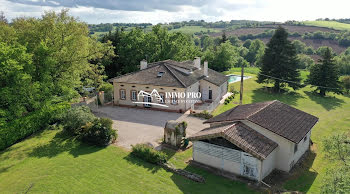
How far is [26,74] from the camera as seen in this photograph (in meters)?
23.3

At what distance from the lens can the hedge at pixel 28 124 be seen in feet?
75.3

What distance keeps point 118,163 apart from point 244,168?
917 centimetres

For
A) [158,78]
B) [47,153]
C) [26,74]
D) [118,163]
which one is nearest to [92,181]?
[118,163]

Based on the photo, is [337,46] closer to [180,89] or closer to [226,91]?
[226,91]

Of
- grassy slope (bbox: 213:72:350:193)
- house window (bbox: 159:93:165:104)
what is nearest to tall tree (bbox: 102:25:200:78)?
grassy slope (bbox: 213:72:350:193)

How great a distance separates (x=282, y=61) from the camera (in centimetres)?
4691

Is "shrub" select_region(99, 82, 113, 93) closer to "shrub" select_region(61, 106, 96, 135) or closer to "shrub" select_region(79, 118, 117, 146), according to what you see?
"shrub" select_region(61, 106, 96, 135)

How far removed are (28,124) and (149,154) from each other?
12867 mm

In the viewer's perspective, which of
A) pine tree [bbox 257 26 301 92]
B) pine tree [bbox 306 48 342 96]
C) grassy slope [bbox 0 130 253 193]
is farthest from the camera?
pine tree [bbox 257 26 301 92]

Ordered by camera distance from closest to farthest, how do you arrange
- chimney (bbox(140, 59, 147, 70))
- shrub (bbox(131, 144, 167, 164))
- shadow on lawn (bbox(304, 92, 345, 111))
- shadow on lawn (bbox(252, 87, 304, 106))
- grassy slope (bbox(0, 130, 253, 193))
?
grassy slope (bbox(0, 130, 253, 193))
shrub (bbox(131, 144, 167, 164))
chimney (bbox(140, 59, 147, 70))
shadow on lawn (bbox(304, 92, 345, 111))
shadow on lawn (bbox(252, 87, 304, 106))

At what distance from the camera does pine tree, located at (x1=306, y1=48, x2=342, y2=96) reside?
46.9 metres

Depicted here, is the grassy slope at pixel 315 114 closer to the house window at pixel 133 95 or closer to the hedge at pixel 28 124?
the house window at pixel 133 95

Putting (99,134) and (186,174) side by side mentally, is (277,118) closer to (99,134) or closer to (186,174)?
(186,174)

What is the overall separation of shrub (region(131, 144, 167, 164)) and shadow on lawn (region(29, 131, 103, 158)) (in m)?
3.64
